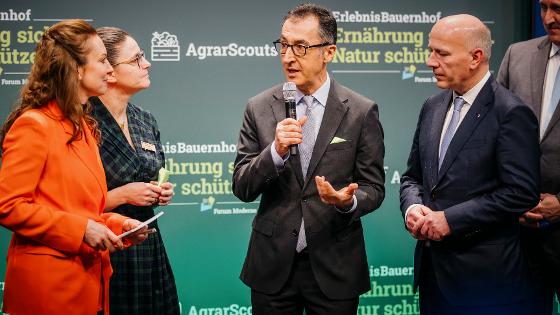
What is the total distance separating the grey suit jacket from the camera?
2984 millimetres

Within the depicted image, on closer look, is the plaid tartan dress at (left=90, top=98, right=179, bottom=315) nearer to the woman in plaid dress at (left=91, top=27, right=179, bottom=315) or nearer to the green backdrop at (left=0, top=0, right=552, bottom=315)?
the woman in plaid dress at (left=91, top=27, right=179, bottom=315)

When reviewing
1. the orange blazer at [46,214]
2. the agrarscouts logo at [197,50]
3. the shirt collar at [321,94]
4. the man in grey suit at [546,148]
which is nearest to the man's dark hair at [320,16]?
the shirt collar at [321,94]

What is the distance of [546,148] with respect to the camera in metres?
3.07

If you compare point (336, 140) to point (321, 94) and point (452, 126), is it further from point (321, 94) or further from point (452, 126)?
point (452, 126)

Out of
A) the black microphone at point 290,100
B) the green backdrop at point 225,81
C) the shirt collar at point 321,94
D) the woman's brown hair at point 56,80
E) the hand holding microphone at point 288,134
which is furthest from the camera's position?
the green backdrop at point 225,81

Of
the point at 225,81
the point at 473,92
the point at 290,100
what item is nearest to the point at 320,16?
the point at 290,100

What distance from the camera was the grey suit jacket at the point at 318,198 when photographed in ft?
9.79

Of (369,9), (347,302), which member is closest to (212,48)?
(369,9)

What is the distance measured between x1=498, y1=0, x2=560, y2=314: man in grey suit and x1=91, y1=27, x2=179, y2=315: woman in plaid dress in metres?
1.69

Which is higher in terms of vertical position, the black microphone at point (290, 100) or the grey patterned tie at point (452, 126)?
the black microphone at point (290, 100)

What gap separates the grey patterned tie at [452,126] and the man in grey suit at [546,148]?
38cm

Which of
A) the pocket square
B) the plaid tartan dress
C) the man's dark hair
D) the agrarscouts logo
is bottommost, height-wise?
the plaid tartan dress

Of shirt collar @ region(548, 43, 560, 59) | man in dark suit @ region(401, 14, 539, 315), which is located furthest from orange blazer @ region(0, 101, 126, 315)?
shirt collar @ region(548, 43, 560, 59)

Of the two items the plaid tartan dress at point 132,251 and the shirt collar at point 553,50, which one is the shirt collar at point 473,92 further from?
the plaid tartan dress at point 132,251
